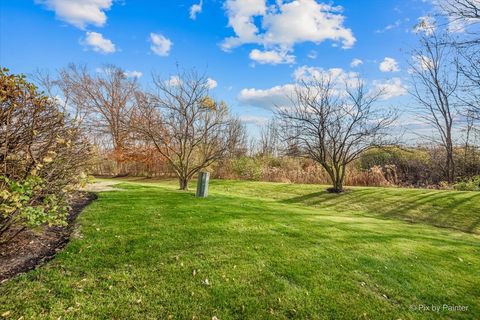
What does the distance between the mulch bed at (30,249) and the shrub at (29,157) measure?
0.16 m

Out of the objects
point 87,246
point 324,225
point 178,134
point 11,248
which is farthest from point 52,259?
point 178,134

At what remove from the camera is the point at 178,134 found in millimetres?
10836

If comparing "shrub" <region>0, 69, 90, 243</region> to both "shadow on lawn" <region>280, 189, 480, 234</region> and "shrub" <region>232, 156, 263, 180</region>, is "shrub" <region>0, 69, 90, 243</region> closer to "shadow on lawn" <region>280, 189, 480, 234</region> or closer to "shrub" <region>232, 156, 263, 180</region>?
"shadow on lawn" <region>280, 189, 480, 234</region>

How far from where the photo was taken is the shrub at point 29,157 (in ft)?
10.1

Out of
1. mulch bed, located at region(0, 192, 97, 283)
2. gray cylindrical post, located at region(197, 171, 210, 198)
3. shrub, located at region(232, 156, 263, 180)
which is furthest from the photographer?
shrub, located at region(232, 156, 263, 180)

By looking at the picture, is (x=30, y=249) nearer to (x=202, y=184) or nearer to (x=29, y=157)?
(x=29, y=157)

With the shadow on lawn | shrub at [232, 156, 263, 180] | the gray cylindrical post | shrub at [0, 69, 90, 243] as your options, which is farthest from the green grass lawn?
shrub at [232, 156, 263, 180]

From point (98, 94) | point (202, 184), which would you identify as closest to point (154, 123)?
point (202, 184)

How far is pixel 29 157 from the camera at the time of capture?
10.8 ft

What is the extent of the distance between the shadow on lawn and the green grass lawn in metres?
1.69

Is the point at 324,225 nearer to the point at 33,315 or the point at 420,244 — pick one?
the point at 420,244

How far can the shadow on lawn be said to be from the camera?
25.4ft

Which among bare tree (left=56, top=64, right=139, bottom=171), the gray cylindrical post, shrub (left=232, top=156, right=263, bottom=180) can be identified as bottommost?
the gray cylindrical post

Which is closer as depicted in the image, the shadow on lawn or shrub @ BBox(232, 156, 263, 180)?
the shadow on lawn
